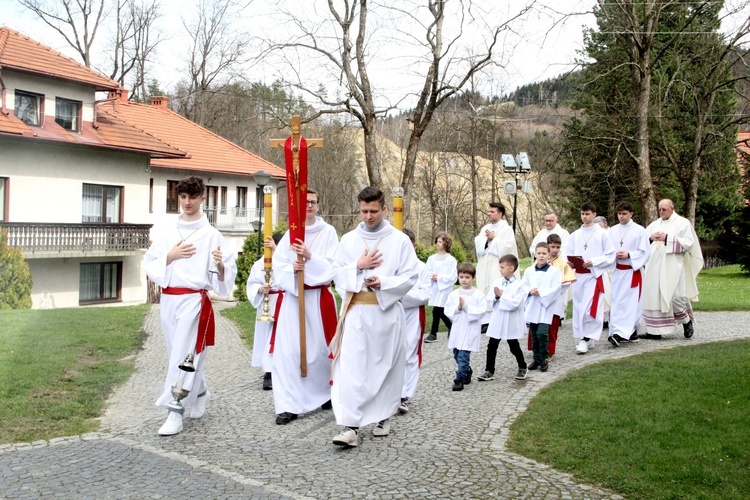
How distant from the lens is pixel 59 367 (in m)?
9.84

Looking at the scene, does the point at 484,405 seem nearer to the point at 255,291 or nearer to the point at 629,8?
the point at 255,291

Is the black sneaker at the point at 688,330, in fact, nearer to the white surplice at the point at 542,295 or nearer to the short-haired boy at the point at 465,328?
the white surplice at the point at 542,295

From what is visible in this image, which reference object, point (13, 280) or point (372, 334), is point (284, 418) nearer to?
point (372, 334)

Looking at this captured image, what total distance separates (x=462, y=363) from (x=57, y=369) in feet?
16.0

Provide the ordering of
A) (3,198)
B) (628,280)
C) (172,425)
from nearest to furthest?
(172,425) < (628,280) < (3,198)

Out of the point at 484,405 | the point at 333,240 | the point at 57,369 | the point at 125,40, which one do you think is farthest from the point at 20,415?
the point at 125,40

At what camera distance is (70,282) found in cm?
2764

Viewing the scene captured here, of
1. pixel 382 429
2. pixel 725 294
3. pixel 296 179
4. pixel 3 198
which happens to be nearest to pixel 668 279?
pixel 382 429

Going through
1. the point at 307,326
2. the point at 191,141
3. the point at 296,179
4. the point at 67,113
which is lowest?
the point at 307,326

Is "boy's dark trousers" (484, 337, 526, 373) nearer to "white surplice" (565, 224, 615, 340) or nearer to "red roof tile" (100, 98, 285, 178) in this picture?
"white surplice" (565, 224, 615, 340)

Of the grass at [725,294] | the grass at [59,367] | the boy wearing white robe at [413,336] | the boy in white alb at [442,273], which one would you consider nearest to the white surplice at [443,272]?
the boy in white alb at [442,273]

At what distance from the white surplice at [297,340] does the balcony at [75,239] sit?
19.2m

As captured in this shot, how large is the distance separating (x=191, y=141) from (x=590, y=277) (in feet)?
92.5

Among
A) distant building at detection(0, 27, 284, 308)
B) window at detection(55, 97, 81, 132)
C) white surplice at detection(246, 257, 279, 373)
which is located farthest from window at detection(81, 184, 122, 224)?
white surplice at detection(246, 257, 279, 373)
